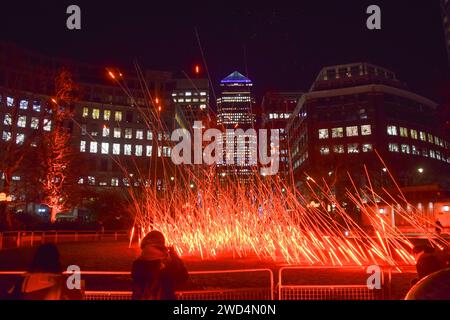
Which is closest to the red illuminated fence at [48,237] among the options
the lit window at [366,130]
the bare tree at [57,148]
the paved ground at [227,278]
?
the bare tree at [57,148]

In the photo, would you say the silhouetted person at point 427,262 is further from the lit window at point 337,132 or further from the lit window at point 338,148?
the lit window at point 337,132

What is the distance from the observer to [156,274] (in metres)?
4.43

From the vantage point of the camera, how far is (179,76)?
87.0 m

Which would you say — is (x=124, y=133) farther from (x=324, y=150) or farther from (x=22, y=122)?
(x=324, y=150)

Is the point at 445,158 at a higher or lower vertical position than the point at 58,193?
higher

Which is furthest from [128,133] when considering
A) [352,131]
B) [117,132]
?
[352,131]

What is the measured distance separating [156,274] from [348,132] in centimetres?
7392

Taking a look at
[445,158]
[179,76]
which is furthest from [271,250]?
[445,158]

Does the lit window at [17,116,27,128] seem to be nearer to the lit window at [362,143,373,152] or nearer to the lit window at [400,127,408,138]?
the lit window at [362,143,373,152]

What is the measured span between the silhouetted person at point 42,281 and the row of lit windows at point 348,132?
243 ft

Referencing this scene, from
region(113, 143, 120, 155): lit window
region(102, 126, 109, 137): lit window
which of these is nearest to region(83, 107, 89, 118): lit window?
region(102, 126, 109, 137): lit window

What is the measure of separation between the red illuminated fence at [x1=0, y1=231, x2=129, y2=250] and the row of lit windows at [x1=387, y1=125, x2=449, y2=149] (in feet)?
192
